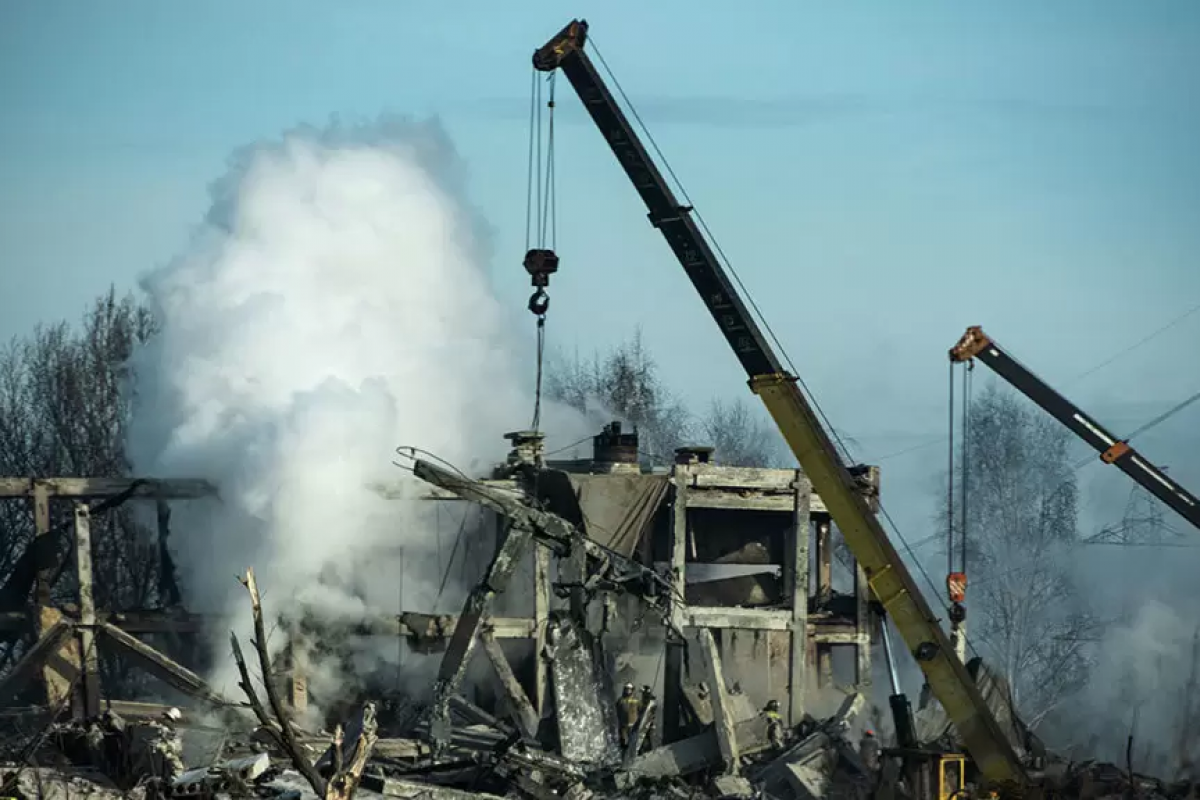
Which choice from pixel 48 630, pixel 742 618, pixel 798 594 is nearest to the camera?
pixel 48 630

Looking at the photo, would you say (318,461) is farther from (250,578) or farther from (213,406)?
(250,578)

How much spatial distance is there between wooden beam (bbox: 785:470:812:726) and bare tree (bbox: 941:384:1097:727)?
9.50m

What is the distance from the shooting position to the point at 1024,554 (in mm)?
61594

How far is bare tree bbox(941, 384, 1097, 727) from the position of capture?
53.0m

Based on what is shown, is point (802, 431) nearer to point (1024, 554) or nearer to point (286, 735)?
point (286, 735)

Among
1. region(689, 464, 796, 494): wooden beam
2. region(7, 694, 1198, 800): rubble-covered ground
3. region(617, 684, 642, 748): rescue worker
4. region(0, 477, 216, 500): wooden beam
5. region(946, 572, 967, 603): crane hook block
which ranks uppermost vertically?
region(689, 464, 796, 494): wooden beam

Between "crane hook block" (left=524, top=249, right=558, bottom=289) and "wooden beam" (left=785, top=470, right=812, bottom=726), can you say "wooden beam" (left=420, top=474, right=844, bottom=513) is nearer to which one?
"wooden beam" (left=785, top=470, right=812, bottom=726)

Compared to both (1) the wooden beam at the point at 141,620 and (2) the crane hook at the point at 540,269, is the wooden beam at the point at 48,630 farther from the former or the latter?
(2) the crane hook at the point at 540,269

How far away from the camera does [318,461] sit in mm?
30828

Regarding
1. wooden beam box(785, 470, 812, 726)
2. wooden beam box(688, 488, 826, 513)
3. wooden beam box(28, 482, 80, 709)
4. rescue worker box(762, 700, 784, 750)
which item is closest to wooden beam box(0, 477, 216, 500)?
wooden beam box(28, 482, 80, 709)

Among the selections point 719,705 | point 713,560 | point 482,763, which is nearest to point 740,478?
point 713,560

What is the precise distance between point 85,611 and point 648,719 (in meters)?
8.67

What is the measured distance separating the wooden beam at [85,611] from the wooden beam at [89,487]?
123cm

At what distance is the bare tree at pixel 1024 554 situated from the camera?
53.0 metres
